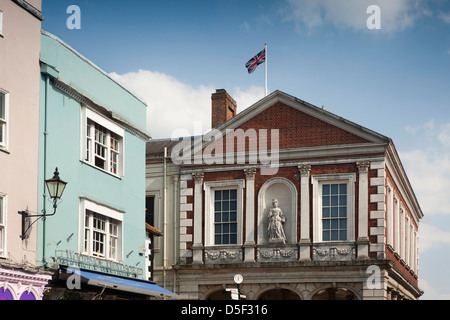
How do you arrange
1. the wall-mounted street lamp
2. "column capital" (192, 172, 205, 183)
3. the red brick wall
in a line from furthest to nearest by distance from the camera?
"column capital" (192, 172, 205, 183) < the red brick wall < the wall-mounted street lamp

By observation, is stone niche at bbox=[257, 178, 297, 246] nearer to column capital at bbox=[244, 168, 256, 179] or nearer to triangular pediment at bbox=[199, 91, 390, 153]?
column capital at bbox=[244, 168, 256, 179]

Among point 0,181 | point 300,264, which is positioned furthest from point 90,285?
point 300,264

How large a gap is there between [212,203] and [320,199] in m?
5.29

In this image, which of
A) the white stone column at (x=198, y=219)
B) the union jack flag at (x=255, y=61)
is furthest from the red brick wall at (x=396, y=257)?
the white stone column at (x=198, y=219)

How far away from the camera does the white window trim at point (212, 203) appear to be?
3538cm

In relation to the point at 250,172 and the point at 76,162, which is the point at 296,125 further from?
the point at 76,162

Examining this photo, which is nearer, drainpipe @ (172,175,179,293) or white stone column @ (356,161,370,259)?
white stone column @ (356,161,370,259)

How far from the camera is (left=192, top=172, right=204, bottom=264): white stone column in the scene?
117 feet

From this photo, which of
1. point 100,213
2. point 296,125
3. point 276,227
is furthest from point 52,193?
point 296,125

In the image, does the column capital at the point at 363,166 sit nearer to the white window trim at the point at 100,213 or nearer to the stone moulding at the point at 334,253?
the stone moulding at the point at 334,253

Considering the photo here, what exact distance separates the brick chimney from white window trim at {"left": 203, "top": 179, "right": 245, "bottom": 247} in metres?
3.64

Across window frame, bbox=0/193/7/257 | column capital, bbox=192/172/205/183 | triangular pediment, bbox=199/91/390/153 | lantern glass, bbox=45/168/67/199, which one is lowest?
window frame, bbox=0/193/7/257

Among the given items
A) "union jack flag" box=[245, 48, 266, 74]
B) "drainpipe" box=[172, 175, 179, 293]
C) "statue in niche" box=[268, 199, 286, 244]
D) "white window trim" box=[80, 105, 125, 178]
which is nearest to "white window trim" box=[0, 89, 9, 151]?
"white window trim" box=[80, 105, 125, 178]
